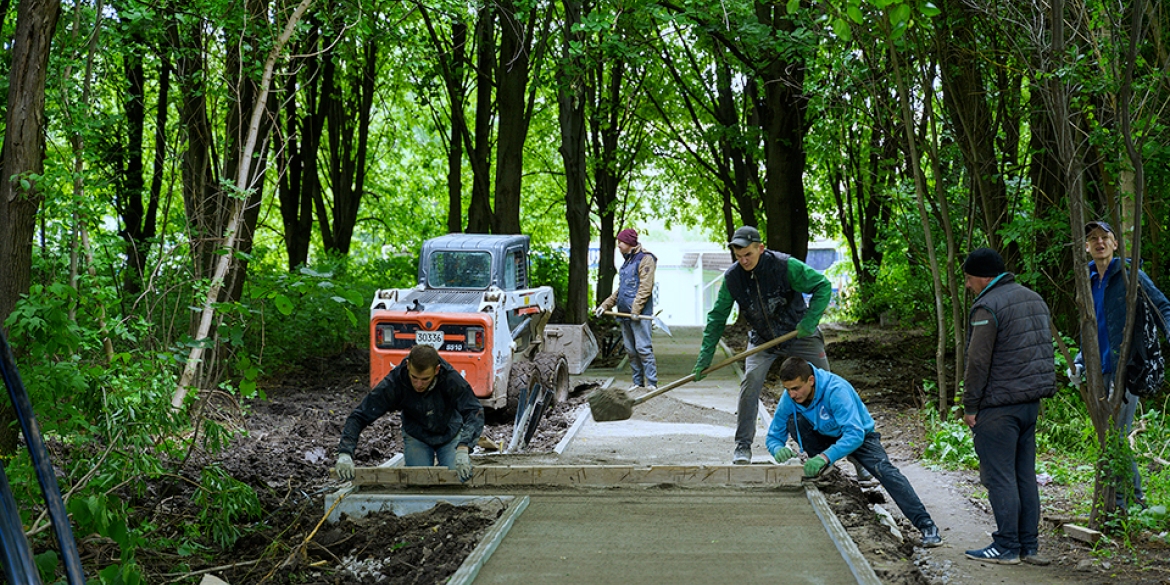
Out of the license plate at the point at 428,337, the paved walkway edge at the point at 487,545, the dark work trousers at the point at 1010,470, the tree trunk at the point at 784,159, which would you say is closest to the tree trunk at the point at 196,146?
the license plate at the point at 428,337

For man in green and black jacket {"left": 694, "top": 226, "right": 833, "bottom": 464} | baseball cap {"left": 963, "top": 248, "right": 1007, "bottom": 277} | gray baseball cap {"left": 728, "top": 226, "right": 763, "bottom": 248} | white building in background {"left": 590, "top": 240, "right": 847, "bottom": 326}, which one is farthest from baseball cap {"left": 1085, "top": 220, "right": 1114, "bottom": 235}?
white building in background {"left": 590, "top": 240, "right": 847, "bottom": 326}

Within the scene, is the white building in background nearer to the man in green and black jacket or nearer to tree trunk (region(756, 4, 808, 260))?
tree trunk (region(756, 4, 808, 260))

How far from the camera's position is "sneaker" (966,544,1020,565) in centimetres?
580

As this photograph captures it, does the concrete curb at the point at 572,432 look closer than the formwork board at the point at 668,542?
No

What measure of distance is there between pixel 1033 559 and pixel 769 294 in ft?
9.01

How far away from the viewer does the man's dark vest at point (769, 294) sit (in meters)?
7.82

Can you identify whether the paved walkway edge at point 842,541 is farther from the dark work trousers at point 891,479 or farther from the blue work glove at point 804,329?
the blue work glove at point 804,329

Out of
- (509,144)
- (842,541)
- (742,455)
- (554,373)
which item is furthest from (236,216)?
(509,144)

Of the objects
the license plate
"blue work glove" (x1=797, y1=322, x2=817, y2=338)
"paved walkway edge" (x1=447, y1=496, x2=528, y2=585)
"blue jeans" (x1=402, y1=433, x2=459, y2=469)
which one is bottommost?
"paved walkway edge" (x1=447, y1=496, x2=528, y2=585)

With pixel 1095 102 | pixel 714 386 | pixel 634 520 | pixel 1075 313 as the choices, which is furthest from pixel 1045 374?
pixel 714 386

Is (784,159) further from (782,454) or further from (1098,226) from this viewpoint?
(782,454)

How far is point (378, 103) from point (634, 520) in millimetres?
22489

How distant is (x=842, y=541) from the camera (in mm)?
5531

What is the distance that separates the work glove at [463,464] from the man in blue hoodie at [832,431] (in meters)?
1.97
